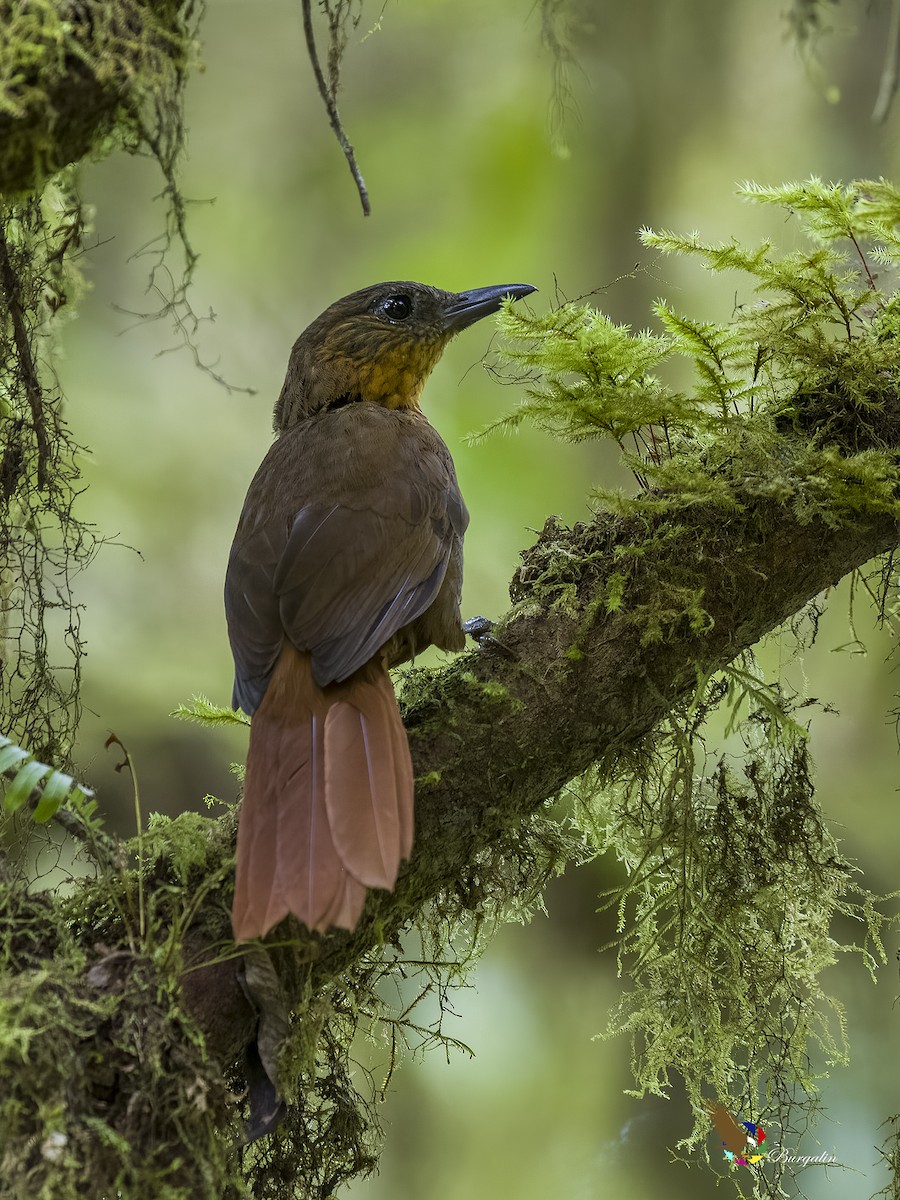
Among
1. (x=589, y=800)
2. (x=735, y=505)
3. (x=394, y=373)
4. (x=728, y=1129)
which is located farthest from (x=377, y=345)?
(x=728, y=1129)

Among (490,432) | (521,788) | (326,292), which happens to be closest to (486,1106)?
(521,788)

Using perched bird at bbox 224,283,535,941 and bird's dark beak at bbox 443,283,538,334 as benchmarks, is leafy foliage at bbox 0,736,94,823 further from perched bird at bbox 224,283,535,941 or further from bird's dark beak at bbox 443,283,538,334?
bird's dark beak at bbox 443,283,538,334

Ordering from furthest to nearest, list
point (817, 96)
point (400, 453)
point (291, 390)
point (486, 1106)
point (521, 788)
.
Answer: point (817, 96)
point (486, 1106)
point (291, 390)
point (400, 453)
point (521, 788)

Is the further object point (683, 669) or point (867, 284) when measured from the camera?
point (867, 284)

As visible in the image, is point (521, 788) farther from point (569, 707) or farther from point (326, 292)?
point (326, 292)

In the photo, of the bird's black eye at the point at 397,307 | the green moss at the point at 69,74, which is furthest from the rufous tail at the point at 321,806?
the bird's black eye at the point at 397,307

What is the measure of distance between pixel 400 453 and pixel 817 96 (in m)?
3.04

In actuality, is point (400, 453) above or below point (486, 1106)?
above

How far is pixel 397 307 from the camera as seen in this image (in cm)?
305

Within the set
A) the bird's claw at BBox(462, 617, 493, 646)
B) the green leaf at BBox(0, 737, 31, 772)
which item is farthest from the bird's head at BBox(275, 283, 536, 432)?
the green leaf at BBox(0, 737, 31, 772)

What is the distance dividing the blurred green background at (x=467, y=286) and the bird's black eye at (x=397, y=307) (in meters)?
1.30

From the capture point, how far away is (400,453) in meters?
2.58

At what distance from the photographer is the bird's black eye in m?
3.04

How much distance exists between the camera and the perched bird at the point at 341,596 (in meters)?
1.71
